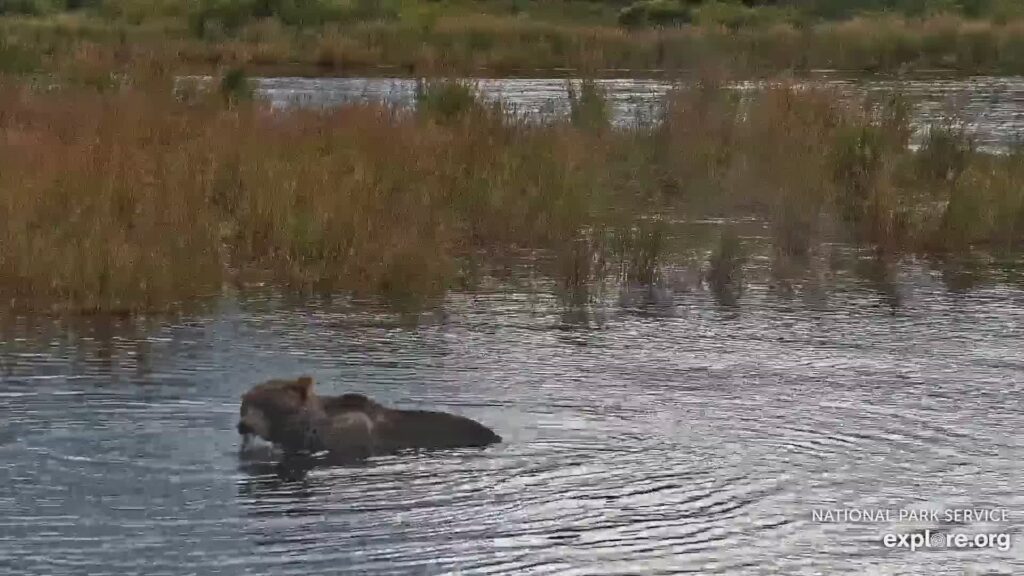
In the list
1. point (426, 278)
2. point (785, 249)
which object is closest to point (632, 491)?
point (426, 278)

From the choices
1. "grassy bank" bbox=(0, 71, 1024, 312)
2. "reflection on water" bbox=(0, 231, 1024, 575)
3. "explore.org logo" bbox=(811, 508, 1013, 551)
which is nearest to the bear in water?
"reflection on water" bbox=(0, 231, 1024, 575)

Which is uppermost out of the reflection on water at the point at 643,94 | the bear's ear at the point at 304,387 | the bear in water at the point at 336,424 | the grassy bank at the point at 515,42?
the grassy bank at the point at 515,42

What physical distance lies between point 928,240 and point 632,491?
7766 mm

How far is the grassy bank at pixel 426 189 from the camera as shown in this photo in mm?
11695

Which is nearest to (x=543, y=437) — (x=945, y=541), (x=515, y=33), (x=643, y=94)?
(x=945, y=541)

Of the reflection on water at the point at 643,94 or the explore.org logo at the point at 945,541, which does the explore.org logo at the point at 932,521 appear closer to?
the explore.org logo at the point at 945,541

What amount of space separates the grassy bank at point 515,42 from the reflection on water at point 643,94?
4.83 ft

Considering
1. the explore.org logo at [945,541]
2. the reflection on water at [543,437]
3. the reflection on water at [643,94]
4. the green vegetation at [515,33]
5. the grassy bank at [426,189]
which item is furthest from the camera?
the green vegetation at [515,33]

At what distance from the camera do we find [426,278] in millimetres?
11789

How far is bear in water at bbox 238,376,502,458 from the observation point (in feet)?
24.5

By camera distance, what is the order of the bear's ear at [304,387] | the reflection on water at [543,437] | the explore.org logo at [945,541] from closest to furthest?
the reflection on water at [543,437]
the explore.org logo at [945,541]
the bear's ear at [304,387]

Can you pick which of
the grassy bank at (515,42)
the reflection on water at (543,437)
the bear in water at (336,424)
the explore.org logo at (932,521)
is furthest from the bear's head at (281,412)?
the grassy bank at (515,42)

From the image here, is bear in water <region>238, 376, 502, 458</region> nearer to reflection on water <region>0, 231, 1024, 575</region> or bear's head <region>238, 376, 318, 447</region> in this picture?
bear's head <region>238, 376, 318, 447</region>

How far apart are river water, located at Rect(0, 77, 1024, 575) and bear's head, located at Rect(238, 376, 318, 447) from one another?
0.54 feet
